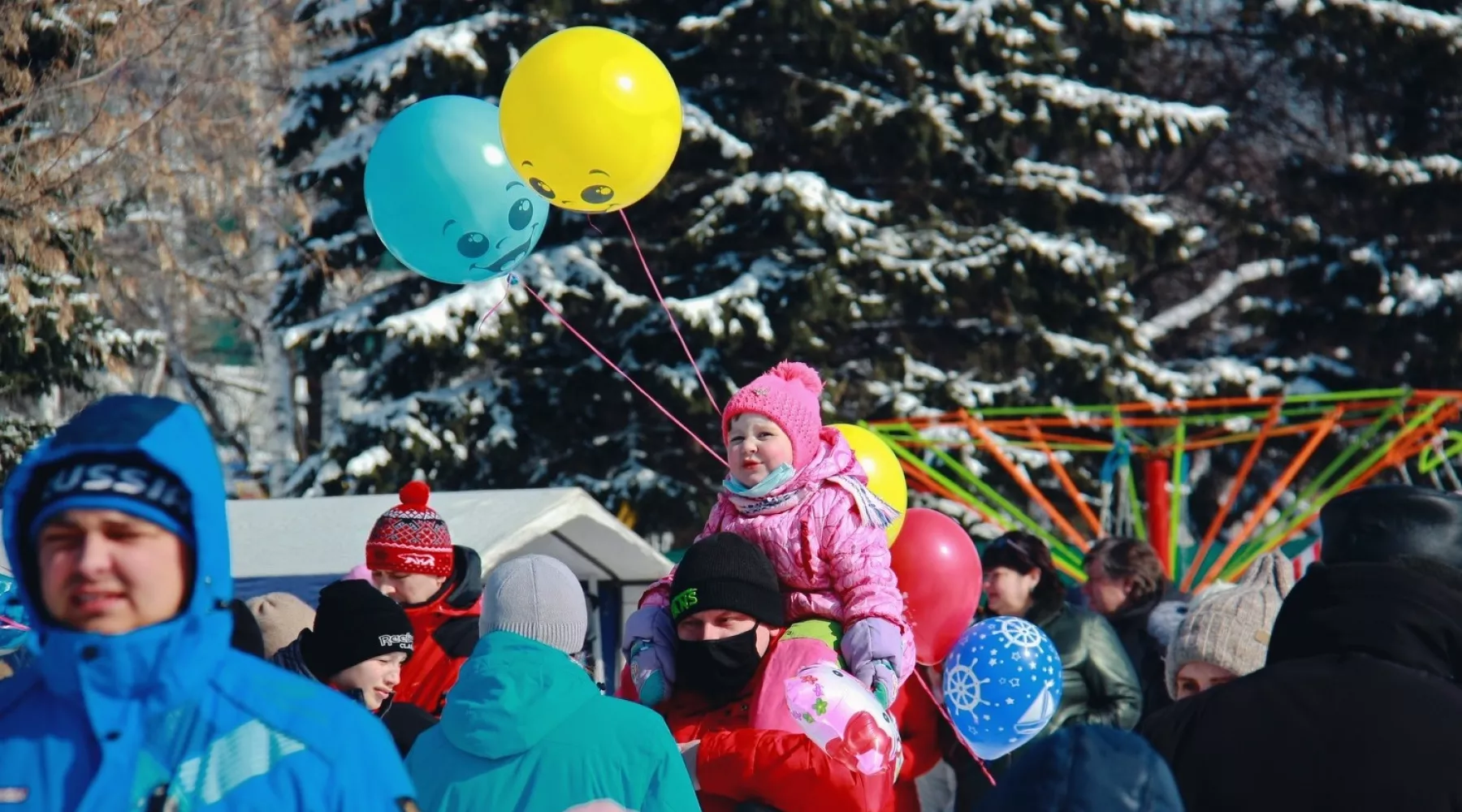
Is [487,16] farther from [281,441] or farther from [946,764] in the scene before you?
[946,764]

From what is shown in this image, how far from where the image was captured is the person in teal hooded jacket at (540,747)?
325 cm

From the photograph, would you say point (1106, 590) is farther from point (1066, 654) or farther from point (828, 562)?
point (828, 562)

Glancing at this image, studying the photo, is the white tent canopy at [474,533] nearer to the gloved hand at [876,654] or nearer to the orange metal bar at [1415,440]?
the gloved hand at [876,654]

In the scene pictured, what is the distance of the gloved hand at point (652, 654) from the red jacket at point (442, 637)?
81 cm

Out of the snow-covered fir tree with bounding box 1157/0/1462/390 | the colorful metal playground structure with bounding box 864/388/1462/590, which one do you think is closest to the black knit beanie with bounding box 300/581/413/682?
the colorful metal playground structure with bounding box 864/388/1462/590

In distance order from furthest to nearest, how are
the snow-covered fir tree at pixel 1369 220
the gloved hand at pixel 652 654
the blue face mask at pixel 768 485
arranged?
the snow-covered fir tree at pixel 1369 220 → the blue face mask at pixel 768 485 → the gloved hand at pixel 652 654

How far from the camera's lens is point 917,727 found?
573 centimetres

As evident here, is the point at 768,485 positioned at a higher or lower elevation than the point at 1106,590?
higher

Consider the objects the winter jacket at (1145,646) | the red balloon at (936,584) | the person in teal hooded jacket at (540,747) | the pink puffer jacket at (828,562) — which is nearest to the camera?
the person in teal hooded jacket at (540,747)

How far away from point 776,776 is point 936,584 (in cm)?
184

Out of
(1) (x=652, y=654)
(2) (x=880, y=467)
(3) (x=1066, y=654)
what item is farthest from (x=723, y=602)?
(3) (x=1066, y=654)

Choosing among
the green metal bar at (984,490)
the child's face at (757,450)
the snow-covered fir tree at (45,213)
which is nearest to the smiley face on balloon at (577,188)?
the child's face at (757,450)

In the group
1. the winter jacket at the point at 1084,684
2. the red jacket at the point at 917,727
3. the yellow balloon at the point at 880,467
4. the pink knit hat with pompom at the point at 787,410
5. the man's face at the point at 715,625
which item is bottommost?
the winter jacket at the point at 1084,684

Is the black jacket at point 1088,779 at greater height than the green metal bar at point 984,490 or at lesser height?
greater
